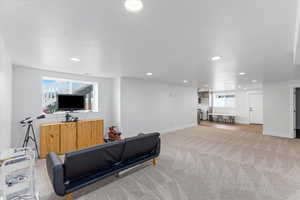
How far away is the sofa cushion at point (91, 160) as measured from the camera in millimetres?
2029

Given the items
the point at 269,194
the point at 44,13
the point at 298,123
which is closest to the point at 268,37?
the point at 269,194

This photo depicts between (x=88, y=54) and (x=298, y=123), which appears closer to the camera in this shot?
(x=88, y=54)

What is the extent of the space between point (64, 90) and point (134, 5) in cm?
454

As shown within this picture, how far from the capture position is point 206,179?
2.71 meters

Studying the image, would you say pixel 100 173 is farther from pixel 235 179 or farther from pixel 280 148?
pixel 280 148

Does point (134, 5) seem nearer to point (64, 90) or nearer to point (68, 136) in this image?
point (68, 136)

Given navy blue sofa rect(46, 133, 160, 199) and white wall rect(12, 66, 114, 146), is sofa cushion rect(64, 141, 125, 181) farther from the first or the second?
white wall rect(12, 66, 114, 146)

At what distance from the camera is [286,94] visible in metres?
6.06

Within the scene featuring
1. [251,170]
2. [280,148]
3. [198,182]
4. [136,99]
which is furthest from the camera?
[136,99]

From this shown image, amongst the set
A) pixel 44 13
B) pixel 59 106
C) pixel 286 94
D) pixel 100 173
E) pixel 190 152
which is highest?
pixel 44 13

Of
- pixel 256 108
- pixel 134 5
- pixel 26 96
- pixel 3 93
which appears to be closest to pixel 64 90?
pixel 26 96

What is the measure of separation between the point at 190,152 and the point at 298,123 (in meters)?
5.98

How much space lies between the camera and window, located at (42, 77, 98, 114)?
4484mm

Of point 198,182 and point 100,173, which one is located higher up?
point 100,173
